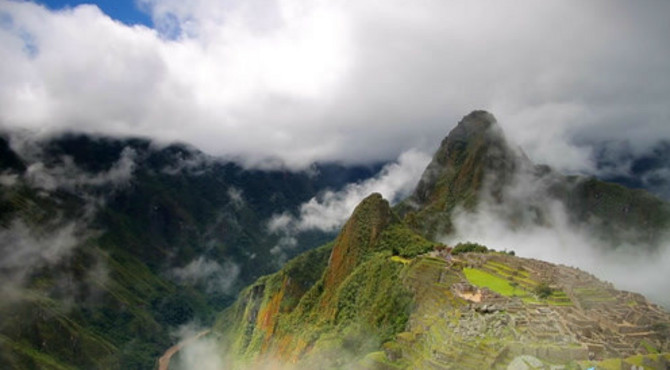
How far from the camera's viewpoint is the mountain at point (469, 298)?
4591 cm

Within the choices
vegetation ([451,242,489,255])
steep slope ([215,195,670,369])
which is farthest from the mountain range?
vegetation ([451,242,489,255])

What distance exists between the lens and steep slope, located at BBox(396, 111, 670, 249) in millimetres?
149375

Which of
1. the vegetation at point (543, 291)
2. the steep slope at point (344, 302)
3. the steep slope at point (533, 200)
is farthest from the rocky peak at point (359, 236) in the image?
the vegetation at point (543, 291)

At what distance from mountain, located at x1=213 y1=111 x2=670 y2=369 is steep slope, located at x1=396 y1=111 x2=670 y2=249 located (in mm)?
410

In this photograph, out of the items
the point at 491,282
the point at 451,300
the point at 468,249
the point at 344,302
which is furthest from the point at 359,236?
the point at 451,300

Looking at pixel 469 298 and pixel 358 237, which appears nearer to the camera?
pixel 469 298

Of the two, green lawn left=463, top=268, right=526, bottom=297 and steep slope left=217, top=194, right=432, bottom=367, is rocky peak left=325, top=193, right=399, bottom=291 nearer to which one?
steep slope left=217, top=194, right=432, bottom=367

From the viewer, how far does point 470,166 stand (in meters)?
194

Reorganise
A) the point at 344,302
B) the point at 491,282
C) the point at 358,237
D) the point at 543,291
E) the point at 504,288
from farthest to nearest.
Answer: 1. the point at 358,237
2. the point at 344,302
3. the point at 491,282
4. the point at 504,288
5. the point at 543,291

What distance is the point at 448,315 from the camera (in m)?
56.7

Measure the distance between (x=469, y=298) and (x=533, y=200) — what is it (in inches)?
5267

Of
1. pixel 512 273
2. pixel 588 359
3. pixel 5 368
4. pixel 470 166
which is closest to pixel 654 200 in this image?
pixel 470 166

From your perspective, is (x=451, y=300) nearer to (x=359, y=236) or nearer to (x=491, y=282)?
(x=491, y=282)

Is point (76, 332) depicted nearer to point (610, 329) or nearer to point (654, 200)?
point (610, 329)
